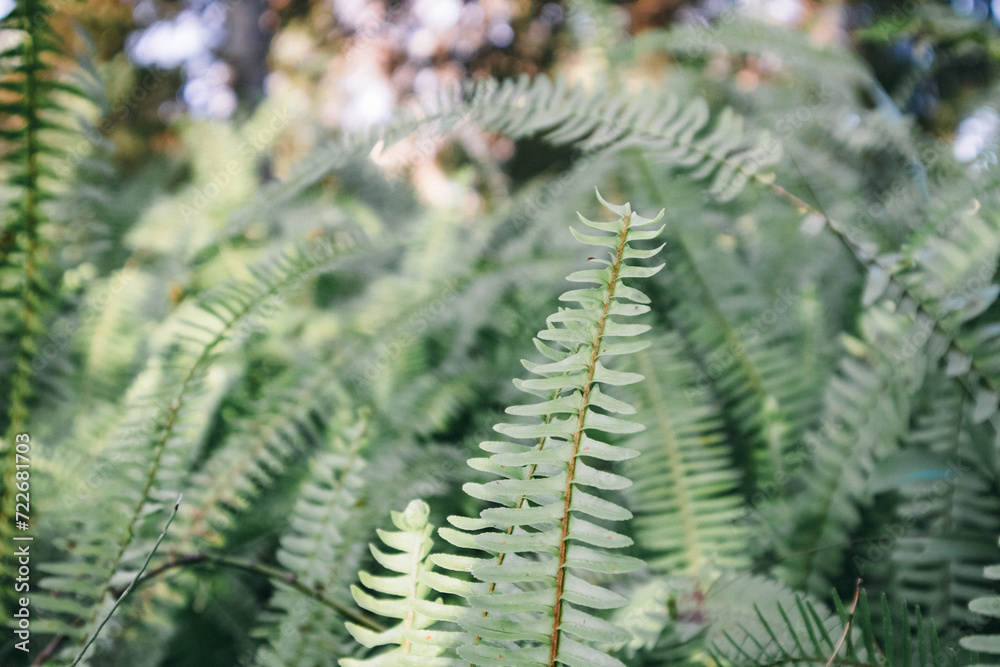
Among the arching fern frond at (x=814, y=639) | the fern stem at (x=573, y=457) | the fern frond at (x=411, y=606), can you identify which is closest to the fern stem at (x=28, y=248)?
the fern frond at (x=411, y=606)

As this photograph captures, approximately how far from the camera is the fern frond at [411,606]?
0.31 meters

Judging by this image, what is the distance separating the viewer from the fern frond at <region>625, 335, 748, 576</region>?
574 millimetres

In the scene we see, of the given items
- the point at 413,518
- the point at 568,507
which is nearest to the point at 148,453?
the point at 413,518

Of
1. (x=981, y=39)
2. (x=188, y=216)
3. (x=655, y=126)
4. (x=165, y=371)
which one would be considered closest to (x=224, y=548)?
(x=165, y=371)

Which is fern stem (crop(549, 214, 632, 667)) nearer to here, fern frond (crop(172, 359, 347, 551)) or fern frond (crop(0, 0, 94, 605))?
fern frond (crop(172, 359, 347, 551))

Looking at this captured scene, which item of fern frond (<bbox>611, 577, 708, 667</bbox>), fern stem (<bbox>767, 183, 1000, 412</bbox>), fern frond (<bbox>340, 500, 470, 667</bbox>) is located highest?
fern stem (<bbox>767, 183, 1000, 412</bbox>)

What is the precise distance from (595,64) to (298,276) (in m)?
0.84

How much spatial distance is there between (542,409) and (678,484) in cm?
40

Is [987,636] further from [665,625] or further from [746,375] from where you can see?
[746,375]

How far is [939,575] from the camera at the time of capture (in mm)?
505

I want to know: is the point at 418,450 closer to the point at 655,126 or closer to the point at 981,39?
the point at 655,126

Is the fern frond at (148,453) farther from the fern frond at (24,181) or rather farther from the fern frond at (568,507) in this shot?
the fern frond at (568,507)

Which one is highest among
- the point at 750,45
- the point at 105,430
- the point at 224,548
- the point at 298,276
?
the point at 750,45

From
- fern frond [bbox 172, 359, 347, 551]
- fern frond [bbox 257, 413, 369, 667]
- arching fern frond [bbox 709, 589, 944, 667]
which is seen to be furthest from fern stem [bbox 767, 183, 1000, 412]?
fern frond [bbox 172, 359, 347, 551]
